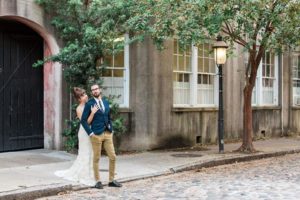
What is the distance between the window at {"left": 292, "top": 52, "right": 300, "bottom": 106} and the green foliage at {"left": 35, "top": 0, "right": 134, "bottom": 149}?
39.2ft

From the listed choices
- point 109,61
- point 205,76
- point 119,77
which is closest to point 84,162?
point 109,61

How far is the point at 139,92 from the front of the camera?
16.2 metres

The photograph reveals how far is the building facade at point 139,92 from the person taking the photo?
1405 centimetres

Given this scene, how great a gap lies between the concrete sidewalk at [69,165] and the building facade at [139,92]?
0.68 m

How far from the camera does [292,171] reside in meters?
12.9

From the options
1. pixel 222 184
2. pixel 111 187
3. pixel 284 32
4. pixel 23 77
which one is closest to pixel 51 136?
pixel 23 77

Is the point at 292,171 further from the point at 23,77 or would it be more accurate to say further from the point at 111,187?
the point at 23,77

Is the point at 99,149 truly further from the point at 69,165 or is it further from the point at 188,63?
the point at 188,63

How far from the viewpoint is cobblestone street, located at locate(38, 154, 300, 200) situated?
377 inches

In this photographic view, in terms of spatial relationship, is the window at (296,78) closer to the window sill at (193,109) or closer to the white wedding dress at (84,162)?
the window sill at (193,109)

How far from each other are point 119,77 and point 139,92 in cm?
76

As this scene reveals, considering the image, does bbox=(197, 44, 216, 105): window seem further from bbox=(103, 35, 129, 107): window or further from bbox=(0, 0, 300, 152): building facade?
bbox=(103, 35, 129, 107): window

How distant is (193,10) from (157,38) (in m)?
1.13

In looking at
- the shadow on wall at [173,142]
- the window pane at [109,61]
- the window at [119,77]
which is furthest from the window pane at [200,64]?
the window pane at [109,61]
